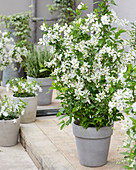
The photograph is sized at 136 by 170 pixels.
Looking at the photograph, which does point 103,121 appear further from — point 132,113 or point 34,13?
point 34,13

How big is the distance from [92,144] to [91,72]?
512 mm

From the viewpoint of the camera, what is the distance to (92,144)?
2.48 m

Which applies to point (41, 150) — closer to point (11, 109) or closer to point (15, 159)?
point (15, 159)

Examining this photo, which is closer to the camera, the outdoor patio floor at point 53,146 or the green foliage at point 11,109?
the outdoor patio floor at point 53,146

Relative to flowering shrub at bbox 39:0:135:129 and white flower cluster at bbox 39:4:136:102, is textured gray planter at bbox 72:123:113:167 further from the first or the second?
white flower cluster at bbox 39:4:136:102

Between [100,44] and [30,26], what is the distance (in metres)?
3.85

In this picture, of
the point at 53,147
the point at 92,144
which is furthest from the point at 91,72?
the point at 53,147

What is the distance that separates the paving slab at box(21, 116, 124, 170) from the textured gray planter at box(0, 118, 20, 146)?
9cm

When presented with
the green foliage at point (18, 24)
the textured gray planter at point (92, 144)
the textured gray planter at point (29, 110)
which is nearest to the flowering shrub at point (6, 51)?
the green foliage at point (18, 24)

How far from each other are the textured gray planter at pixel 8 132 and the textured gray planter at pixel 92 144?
96 centimetres

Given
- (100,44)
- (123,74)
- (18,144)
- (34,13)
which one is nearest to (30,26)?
(34,13)

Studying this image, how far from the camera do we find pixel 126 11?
183 inches

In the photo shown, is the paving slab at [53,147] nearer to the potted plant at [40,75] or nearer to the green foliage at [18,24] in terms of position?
the potted plant at [40,75]

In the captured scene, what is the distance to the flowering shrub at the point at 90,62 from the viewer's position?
2.37 m
